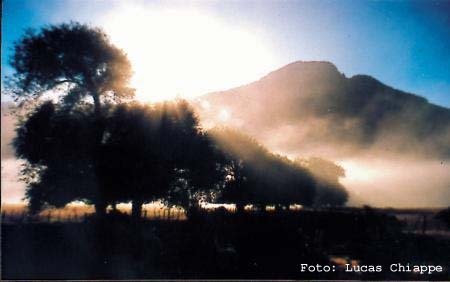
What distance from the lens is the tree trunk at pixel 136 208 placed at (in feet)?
35.9

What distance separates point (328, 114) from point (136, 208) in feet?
20.3

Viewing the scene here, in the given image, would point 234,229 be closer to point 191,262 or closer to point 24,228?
point 191,262

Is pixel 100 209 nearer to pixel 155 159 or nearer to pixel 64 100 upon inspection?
pixel 155 159

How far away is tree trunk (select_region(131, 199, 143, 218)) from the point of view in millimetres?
10952

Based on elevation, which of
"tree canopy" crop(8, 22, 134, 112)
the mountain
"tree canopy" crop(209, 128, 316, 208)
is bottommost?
"tree canopy" crop(209, 128, 316, 208)

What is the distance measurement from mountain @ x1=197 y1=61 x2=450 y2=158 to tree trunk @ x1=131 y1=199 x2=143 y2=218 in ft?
10.5

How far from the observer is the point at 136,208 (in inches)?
440

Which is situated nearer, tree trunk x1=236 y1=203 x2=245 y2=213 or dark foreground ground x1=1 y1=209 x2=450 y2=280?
dark foreground ground x1=1 y1=209 x2=450 y2=280

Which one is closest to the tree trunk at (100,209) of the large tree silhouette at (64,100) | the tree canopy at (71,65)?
the large tree silhouette at (64,100)

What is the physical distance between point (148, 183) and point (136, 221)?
115 centimetres

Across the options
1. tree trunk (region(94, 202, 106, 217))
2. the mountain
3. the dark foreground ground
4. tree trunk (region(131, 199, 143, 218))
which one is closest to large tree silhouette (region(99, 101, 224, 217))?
tree trunk (region(131, 199, 143, 218))

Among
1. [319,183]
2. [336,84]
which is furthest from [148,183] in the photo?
[336,84]

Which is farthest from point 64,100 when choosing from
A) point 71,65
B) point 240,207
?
point 240,207

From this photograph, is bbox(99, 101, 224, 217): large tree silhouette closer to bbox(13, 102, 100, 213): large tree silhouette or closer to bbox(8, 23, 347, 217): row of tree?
bbox(8, 23, 347, 217): row of tree
